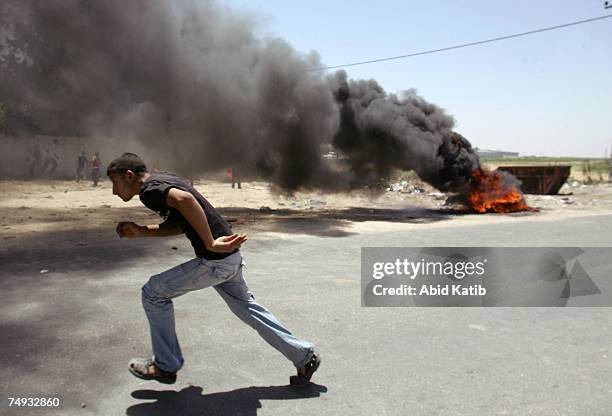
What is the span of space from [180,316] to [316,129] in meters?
11.3

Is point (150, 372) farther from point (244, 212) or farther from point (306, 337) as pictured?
point (244, 212)

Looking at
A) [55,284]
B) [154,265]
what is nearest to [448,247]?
[154,265]

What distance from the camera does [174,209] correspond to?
9.06ft

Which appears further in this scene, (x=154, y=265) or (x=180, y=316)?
(x=154, y=265)

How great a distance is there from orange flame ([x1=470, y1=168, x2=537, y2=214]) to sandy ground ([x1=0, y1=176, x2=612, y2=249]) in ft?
2.07

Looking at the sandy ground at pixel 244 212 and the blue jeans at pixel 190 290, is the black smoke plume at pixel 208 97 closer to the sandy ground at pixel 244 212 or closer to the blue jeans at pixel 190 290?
the sandy ground at pixel 244 212

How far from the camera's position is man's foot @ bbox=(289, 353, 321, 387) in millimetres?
3088

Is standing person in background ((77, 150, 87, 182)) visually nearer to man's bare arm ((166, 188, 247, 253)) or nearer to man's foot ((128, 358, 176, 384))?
man's foot ((128, 358, 176, 384))

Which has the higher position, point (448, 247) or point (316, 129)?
point (316, 129)

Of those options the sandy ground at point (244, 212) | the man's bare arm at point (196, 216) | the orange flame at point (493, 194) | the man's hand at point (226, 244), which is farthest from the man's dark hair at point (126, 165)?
the orange flame at point (493, 194)

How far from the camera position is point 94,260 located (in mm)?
6512

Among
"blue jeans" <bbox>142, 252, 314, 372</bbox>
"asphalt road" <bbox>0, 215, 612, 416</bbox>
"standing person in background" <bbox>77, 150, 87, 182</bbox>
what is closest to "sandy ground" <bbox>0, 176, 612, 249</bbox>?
"standing person in background" <bbox>77, 150, 87, 182</bbox>

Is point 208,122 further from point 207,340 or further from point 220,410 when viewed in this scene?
point 220,410

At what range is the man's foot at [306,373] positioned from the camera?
10.1 feet
